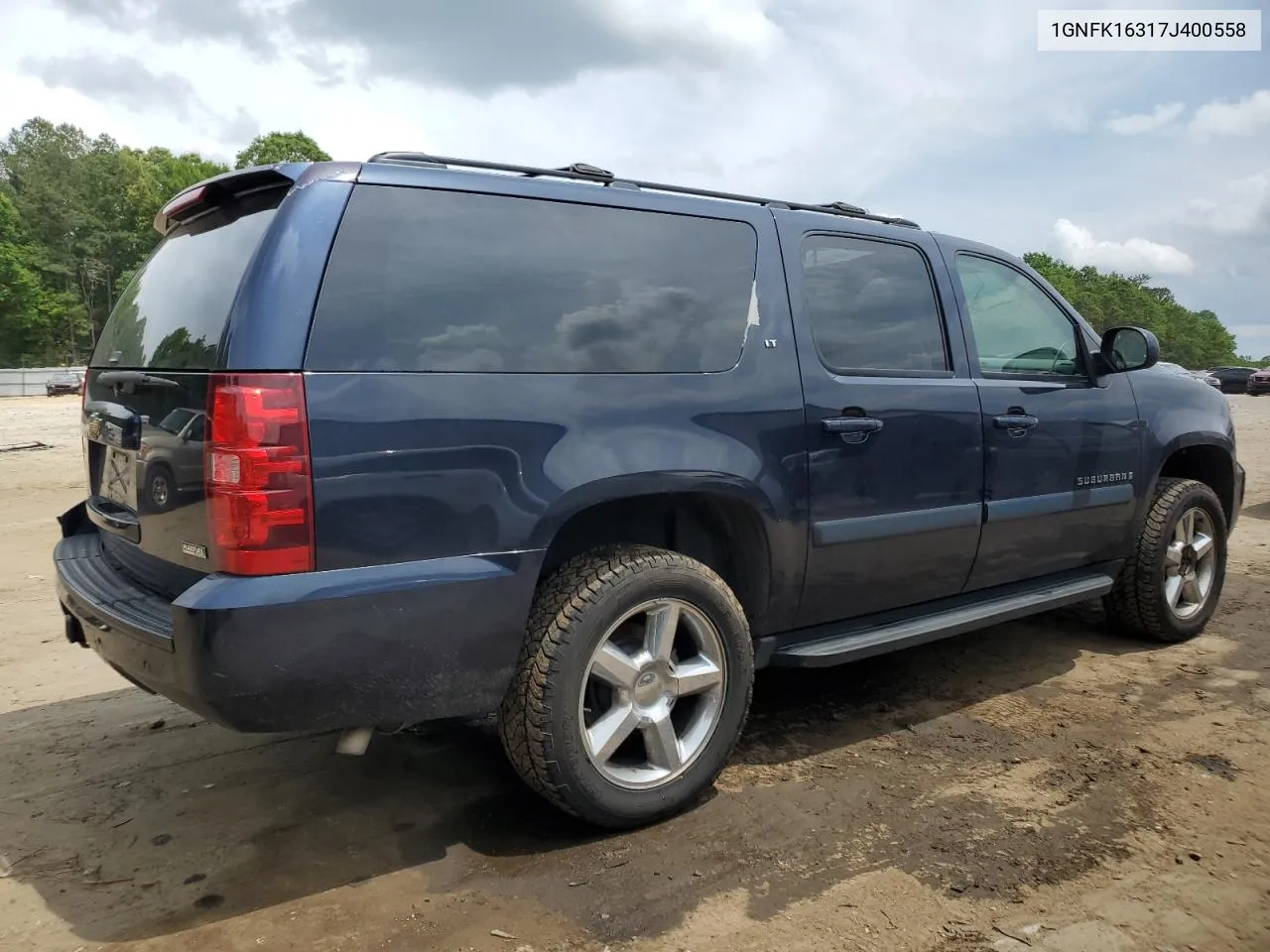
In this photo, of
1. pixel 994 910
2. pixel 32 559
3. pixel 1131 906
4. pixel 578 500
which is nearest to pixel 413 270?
pixel 578 500

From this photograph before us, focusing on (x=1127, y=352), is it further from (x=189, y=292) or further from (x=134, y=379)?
(x=134, y=379)

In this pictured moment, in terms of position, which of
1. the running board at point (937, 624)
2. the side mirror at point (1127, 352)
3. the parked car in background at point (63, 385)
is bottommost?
the running board at point (937, 624)

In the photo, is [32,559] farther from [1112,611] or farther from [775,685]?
[1112,611]

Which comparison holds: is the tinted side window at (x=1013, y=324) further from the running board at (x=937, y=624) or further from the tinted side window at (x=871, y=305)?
the running board at (x=937, y=624)

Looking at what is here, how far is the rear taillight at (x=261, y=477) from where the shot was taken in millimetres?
2260

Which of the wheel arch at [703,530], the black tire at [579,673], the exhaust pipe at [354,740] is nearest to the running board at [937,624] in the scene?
the wheel arch at [703,530]

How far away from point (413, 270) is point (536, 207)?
47cm

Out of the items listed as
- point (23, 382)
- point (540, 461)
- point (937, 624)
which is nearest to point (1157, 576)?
point (937, 624)

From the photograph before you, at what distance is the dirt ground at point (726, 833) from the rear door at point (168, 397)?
828 millimetres

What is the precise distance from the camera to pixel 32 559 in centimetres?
686

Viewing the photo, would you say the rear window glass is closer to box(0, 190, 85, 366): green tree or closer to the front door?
the front door

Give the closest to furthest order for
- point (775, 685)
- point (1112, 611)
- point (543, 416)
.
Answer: point (543, 416) < point (775, 685) < point (1112, 611)

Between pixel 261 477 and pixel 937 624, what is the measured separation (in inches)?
98.0

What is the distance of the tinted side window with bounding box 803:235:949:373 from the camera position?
133 inches
